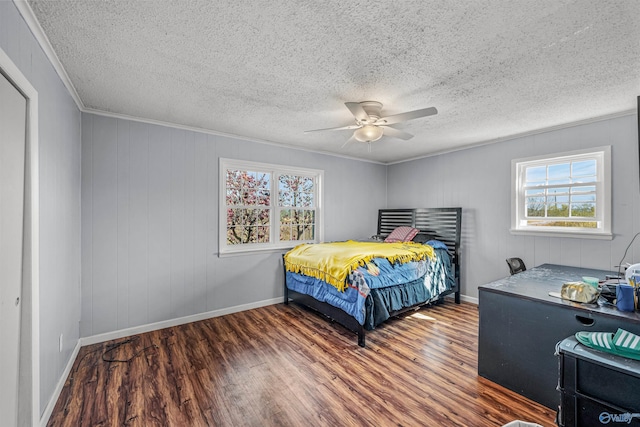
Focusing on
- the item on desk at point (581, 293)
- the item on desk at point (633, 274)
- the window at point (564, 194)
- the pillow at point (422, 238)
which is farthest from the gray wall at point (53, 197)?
the window at point (564, 194)

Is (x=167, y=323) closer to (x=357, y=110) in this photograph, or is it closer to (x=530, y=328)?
(x=357, y=110)

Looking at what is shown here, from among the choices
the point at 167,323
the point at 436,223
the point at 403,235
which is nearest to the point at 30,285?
the point at 167,323

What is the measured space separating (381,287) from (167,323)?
2.58 meters

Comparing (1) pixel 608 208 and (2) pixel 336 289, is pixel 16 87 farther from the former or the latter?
(1) pixel 608 208

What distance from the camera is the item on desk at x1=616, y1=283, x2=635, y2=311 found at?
1.71 m

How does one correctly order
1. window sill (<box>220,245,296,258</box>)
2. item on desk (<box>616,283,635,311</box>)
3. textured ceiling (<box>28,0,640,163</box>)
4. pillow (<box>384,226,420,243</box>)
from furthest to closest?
pillow (<box>384,226,420,243</box>), window sill (<box>220,245,296,258</box>), item on desk (<box>616,283,635,311</box>), textured ceiling (<box>28,0,640,163</box>)

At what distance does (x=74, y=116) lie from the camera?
263 centimetres

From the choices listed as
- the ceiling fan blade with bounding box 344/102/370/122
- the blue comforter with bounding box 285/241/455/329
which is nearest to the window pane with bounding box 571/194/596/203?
the blue comforter with bounding box 285/241/455/329

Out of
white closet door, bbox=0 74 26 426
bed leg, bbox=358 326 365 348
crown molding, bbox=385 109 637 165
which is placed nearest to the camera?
white closet door, bbox=0 74 26 426

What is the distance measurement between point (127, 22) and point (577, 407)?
3320mm

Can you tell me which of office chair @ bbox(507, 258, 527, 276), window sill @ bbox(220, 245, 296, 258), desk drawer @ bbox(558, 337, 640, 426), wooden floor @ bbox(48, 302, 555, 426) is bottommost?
wooden floor @ bbox(48, 302, 555, 426)

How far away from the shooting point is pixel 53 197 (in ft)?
6.61

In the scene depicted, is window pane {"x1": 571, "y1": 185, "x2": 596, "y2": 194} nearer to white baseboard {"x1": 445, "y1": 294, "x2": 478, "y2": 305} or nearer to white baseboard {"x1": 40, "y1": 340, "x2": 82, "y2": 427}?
white baseboard {"x1": 445, "y1": 294, "x2": 478, "y2": 305}

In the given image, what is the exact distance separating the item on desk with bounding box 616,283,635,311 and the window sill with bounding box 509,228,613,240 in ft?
5.73
